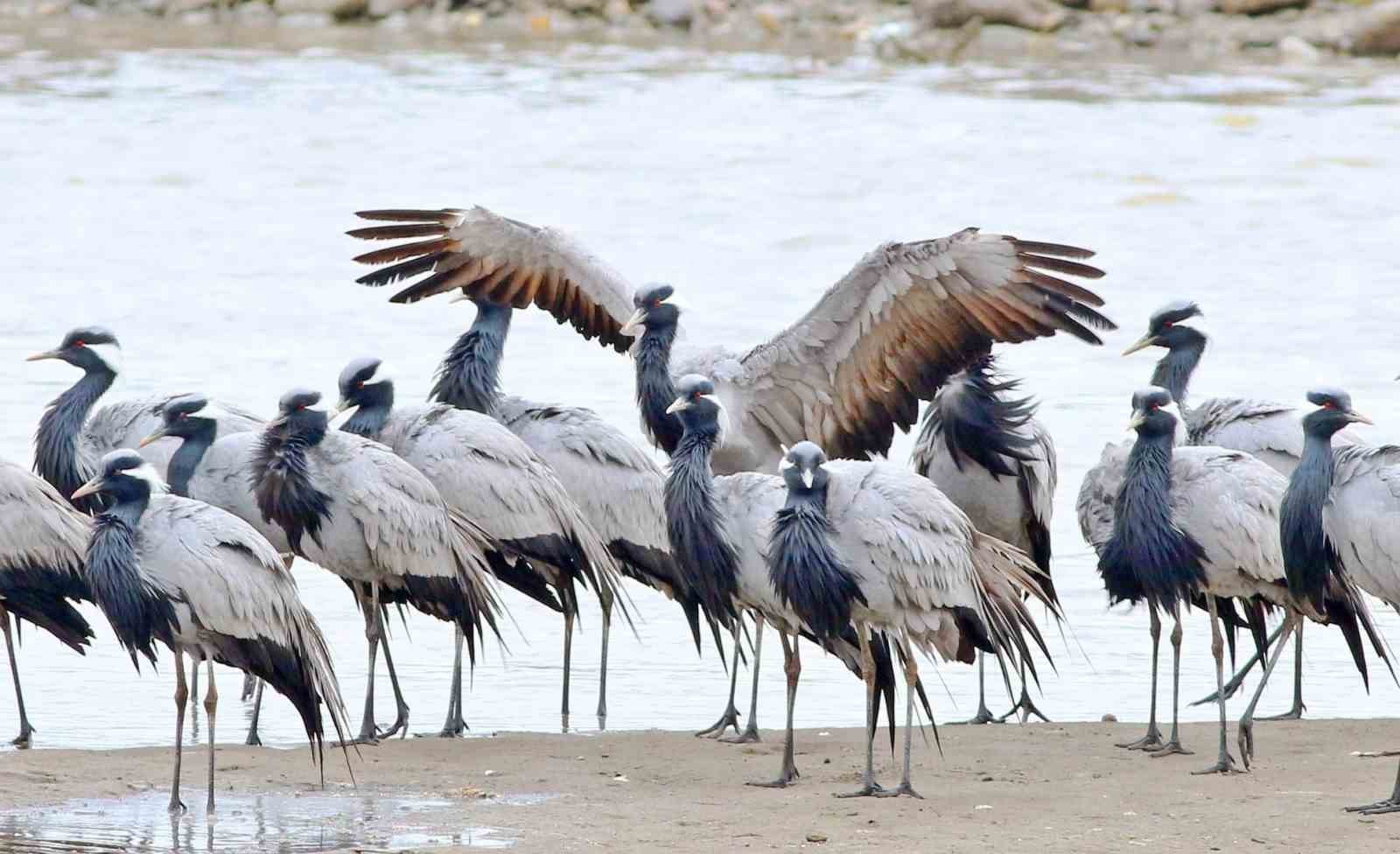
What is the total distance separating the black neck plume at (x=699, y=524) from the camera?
8805 millimetres

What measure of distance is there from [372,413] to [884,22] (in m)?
31.2

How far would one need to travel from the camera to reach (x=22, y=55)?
3825 centimetres

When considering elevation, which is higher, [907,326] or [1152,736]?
[907,326]

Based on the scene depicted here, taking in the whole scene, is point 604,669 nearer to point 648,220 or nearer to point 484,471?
point 484,471

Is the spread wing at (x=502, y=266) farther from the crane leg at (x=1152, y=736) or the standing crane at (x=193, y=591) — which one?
the crane leg at (x=1152, y=736)

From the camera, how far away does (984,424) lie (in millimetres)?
10328

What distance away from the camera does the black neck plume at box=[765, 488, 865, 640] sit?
834cm

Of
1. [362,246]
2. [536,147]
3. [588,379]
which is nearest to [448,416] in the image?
[588,379]

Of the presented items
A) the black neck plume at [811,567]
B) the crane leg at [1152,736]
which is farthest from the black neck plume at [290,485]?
the crane leg at [1152,736]

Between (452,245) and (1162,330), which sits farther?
(452,245)

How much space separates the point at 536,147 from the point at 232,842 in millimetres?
23735

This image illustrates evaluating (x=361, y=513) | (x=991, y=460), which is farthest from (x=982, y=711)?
(x=361, y=513)

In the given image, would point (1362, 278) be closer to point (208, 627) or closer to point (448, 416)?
point (448, 416)

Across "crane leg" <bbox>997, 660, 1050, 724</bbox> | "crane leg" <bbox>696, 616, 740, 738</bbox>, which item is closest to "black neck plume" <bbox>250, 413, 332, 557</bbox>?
"crane leg" <bbox>696, 616, 740, 738</bbox>
